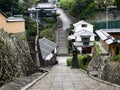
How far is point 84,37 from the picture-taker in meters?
71.6

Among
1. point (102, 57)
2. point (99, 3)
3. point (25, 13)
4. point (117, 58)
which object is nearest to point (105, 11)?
point (99, 3)

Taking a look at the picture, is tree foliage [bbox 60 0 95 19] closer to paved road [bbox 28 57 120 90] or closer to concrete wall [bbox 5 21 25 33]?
concrete wall [bbox 5 21 25 33]

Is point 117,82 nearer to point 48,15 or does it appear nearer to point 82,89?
point 82,89

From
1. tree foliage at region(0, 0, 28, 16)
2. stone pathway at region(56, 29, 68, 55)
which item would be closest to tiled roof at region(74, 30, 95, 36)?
stone pathway at region(56, 29, 68, 55)

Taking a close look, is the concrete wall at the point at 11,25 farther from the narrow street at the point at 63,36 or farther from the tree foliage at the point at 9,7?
the narrow street at the point at 63,36

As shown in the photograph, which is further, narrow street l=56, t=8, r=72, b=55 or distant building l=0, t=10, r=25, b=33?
narrow street l=56, t=8, r=72, b=55

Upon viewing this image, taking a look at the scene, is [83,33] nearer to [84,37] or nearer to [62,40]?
[84,37]

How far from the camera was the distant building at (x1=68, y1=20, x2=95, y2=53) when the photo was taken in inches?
2761

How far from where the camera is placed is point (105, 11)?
7900 centimetres

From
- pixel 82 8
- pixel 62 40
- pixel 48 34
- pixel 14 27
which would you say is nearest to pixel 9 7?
pixel 48 34

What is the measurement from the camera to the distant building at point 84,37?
7012 cm

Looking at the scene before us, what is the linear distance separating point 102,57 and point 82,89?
10.2m

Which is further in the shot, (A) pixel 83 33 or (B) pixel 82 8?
(B) pixel 82 8

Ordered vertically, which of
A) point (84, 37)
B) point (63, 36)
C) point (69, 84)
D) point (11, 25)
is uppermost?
point (11, 25)
